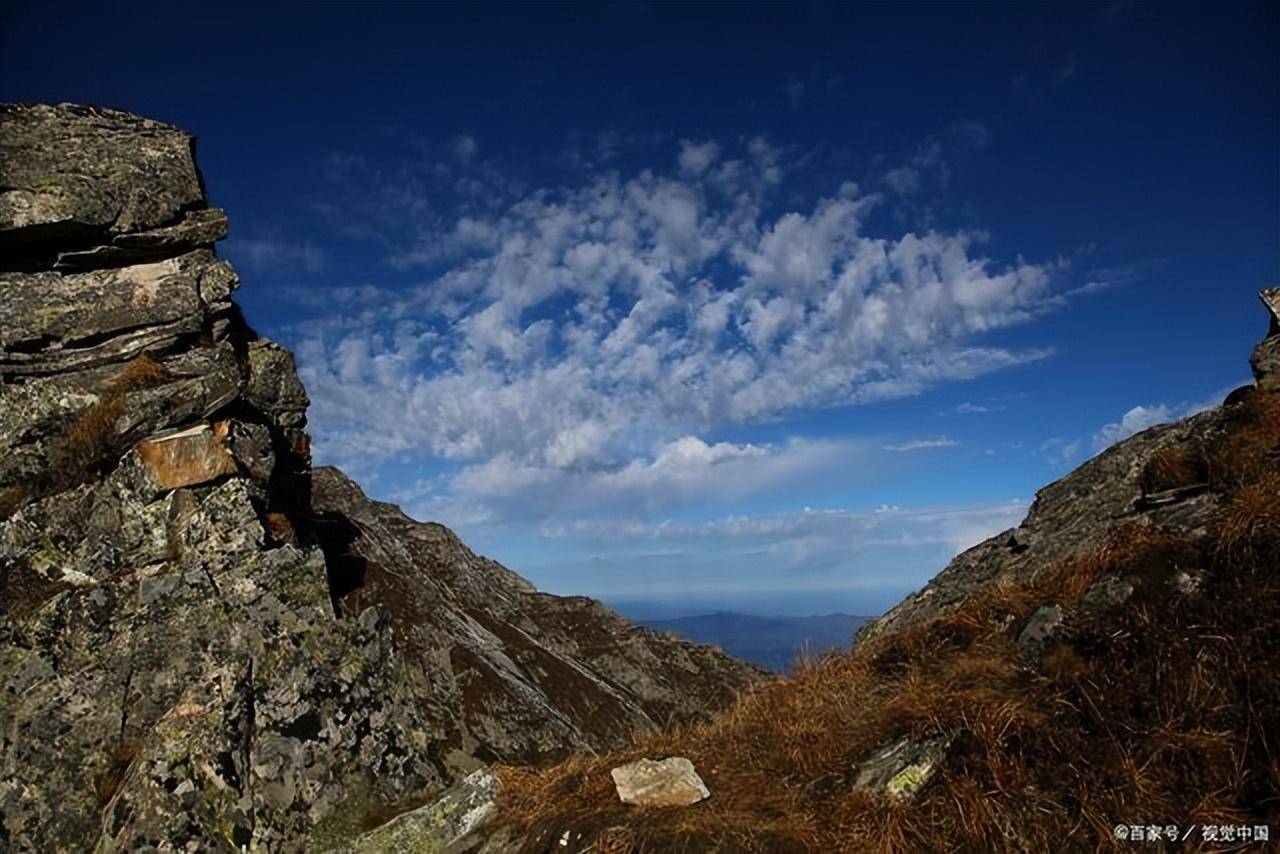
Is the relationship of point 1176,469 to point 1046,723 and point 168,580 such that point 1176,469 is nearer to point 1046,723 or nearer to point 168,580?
point 1046,723

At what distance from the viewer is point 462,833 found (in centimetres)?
780

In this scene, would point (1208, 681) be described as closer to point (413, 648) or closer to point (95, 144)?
point (413, 648)

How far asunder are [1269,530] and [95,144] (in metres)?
25.2

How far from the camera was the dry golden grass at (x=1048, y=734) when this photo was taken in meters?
5.48

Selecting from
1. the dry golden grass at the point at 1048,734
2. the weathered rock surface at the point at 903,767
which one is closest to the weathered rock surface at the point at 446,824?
the dry golden grass at the point at 1048,734

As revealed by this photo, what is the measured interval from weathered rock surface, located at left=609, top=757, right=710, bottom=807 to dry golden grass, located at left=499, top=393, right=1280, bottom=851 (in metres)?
0.18

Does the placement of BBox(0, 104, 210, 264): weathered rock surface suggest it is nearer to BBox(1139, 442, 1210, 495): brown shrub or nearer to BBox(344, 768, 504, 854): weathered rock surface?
BBox(344, 768, 504, 854): weathered rock surface

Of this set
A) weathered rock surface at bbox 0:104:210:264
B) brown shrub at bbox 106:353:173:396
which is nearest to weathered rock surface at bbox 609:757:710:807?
brown shrub at bbox 106:353:173:396

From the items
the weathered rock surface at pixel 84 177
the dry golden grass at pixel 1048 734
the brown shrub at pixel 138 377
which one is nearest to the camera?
the dry golden grass at pixel 1048 734

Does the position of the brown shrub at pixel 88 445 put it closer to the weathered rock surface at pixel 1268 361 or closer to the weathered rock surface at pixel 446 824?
the weathered rock surface at pixel 446 824

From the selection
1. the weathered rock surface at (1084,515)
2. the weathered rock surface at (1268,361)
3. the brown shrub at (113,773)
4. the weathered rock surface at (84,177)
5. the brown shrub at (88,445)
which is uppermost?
the weathered rock surface at (84,177)

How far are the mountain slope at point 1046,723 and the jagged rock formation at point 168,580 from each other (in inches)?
146

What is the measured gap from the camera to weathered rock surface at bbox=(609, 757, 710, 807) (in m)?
6.88

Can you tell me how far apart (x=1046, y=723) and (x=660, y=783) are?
3.63m
